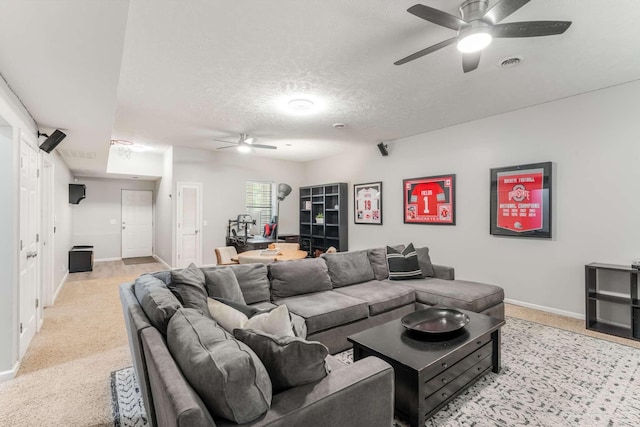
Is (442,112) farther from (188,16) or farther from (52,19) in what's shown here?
(52,19)

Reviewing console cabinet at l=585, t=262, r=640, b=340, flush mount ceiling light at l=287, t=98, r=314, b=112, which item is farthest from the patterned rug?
flush mount ceiling light at l=287, t=98, r=314, b=112

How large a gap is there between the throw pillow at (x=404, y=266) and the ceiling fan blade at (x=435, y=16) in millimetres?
2576

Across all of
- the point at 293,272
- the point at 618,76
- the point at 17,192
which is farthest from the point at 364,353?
the point at 618,76

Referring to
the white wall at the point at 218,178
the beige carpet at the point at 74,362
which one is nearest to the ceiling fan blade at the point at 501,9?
the beige carpet at the point at 74,362

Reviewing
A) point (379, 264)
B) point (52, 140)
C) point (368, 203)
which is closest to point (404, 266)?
point (379, 264)

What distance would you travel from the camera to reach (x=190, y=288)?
7.41 feet

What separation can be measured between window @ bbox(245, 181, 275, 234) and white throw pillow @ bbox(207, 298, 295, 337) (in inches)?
243

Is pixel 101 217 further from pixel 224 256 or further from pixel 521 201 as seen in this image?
pixel 521 201

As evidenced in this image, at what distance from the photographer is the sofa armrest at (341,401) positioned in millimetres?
1094

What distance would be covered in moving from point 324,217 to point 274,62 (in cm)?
472

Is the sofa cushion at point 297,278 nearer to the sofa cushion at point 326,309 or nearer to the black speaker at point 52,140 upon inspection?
the sofa cushion at point 326,309

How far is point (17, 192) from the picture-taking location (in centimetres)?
259

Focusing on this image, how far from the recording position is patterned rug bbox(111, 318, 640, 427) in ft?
6.29

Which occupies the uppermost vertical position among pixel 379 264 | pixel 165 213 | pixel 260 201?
pixel 260 201
